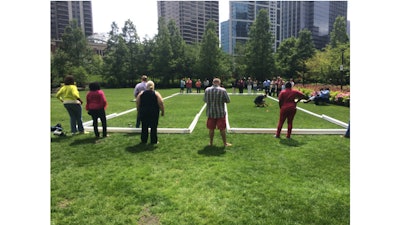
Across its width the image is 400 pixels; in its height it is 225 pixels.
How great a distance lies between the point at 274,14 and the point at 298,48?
43.7ft

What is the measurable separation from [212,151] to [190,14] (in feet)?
200

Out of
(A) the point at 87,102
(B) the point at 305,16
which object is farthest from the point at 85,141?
(B) the point at 305,16

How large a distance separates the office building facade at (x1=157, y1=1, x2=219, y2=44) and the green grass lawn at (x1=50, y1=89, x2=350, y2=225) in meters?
53.4

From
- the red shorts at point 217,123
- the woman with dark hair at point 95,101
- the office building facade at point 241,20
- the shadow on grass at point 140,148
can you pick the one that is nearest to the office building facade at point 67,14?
the office building facade at point 241,20

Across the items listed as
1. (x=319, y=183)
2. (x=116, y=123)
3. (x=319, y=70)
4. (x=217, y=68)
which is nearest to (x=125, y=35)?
(x=217, y=68)

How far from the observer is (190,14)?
6353cm

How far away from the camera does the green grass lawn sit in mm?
3688

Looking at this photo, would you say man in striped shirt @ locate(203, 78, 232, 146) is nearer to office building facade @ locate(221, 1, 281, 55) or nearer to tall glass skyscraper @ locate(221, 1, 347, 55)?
tall glass skyscraper @ locate(221, 1, 347, 55)

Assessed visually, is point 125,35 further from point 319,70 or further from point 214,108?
point 214,108

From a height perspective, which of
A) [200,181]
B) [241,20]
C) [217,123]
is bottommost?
[200,181]

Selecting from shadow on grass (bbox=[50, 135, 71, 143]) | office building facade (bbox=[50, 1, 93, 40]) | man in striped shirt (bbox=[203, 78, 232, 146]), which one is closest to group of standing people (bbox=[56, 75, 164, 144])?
shadow on grass (bbox=[50, 135, 71, 143])

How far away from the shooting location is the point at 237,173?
5211 mm

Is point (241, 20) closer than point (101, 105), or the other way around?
point (101, 105)

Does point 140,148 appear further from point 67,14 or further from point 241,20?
point 67,14
